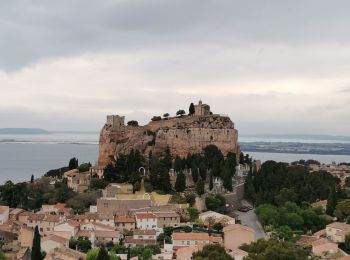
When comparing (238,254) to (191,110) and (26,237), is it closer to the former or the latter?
(26,237)

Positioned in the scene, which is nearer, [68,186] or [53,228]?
[53,228]

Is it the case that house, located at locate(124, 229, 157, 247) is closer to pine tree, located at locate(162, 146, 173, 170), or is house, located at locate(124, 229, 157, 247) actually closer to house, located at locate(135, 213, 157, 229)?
house, located at locate(135, 213, 157, 229)

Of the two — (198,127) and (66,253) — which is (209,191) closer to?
(198,127)

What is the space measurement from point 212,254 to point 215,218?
980 centimetres

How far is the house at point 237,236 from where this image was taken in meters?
26.4

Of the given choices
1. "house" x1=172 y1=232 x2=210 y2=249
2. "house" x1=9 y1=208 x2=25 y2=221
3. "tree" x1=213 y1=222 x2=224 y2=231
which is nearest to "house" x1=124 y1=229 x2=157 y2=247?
"house" x1=172 y1=232 x2=210 y2=249

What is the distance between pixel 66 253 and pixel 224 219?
9889 mm

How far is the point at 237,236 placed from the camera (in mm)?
26625

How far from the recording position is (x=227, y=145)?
4484 centimetres

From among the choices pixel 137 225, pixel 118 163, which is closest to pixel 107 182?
pixel 118 163

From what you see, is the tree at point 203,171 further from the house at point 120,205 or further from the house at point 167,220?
the house at point 167,220

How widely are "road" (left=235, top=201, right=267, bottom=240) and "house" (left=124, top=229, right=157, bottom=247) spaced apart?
5412 mm

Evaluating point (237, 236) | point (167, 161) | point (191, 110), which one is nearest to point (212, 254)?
point (237, 236)

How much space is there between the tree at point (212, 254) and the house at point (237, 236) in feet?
13.9
